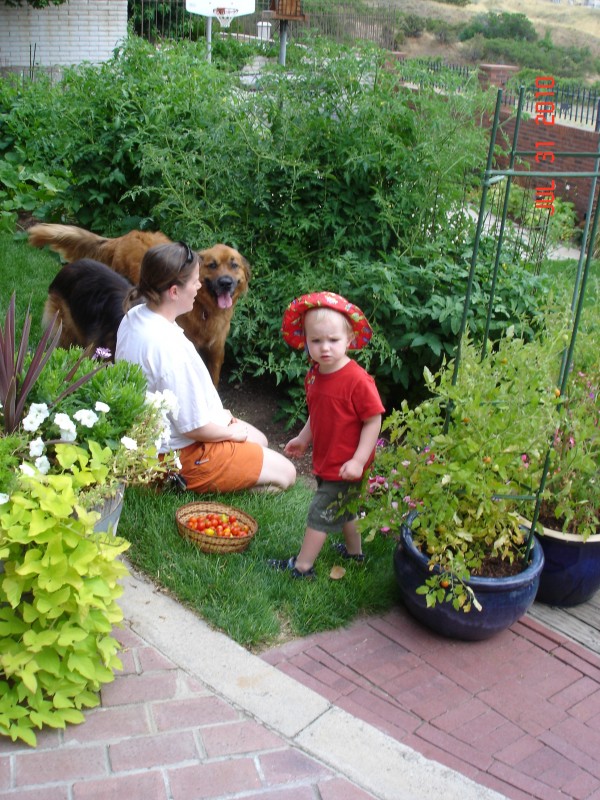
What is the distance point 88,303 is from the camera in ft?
18.6

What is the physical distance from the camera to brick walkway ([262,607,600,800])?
10.2ft

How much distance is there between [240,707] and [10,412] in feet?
4.70

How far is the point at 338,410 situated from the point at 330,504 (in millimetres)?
441

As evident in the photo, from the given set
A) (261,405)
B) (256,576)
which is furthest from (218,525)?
(261,405)

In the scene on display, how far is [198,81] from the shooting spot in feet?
26.7

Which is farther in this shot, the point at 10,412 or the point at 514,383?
the point at 514,383

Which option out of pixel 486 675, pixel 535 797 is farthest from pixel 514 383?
pixel 535 797

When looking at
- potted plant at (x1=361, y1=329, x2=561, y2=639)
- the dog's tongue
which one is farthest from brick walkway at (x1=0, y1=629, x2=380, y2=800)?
the dog's tongue

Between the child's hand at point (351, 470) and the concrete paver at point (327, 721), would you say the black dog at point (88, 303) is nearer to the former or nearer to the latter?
the concrete paver at point (327, 721)

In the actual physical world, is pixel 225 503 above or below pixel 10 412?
below

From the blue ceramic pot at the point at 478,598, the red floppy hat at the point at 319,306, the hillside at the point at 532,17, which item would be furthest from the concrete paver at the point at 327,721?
the hillside at the point at 532,17

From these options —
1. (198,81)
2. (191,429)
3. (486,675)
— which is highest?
(198,81)

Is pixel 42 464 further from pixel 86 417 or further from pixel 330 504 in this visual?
pixel 330 504

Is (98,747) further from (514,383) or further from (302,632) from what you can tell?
(514,383)
